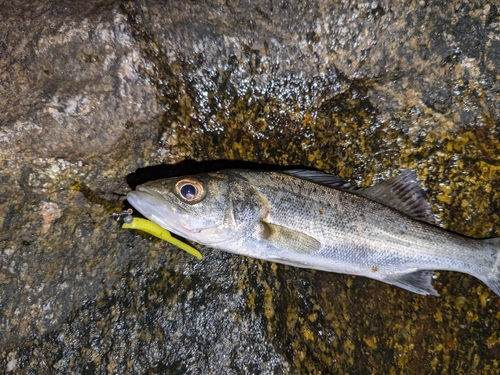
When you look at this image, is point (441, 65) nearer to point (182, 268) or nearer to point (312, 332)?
point (312, 332)

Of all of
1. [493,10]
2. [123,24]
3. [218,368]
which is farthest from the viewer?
[493,10]

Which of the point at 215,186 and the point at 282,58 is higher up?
the point at 282,58

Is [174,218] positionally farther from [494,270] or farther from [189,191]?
[494,270]

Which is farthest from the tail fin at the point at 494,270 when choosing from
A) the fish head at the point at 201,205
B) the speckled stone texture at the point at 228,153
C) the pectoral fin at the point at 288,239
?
the fish head at the point at 201,205

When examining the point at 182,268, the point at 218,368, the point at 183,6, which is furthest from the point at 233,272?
the point at 183,6

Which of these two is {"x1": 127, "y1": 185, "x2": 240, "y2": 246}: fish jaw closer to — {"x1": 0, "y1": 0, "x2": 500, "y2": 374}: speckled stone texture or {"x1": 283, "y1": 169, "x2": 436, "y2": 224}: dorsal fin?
{"x1": 0, "y1": 0, "x2": 500, "y2": 374}: speckled stone texture

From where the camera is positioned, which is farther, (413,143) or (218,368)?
(413,143)

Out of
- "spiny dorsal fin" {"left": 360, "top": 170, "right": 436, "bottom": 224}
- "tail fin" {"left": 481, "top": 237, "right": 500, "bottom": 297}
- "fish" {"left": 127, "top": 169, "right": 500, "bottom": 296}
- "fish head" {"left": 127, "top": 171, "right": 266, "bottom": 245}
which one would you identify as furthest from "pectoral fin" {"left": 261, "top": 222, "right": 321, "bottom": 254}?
"tail fin" {"left": 481, "top": 237, "right": 500, "bottom": 297}

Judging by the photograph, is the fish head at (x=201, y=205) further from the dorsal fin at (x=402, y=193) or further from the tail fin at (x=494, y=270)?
the tail fin at (x=494, y=270)
